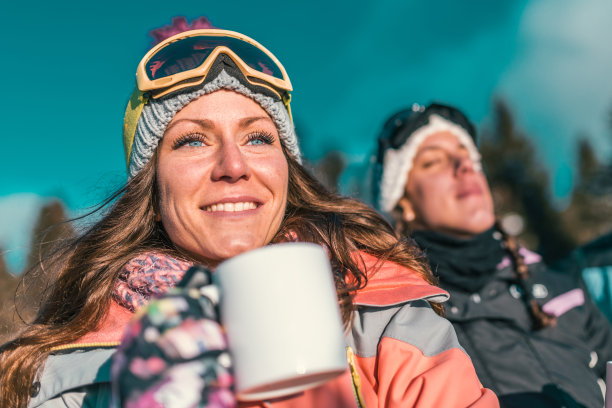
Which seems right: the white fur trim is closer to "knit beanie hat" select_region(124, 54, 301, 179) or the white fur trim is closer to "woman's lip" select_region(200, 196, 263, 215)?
"knit beanie hat" select_region(124, 54, 301, 179)

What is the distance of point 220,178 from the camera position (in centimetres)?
194

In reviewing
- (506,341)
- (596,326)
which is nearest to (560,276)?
(596,326)

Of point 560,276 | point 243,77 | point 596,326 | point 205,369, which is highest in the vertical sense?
point 243,77

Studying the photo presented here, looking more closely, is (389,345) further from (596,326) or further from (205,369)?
(596,326)

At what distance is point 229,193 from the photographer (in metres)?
1.90

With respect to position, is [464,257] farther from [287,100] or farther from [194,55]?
[194,55]

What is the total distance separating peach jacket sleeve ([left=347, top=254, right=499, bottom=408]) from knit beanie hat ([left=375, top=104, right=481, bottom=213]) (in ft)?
7.69

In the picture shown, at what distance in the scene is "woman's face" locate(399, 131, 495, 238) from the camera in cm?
372

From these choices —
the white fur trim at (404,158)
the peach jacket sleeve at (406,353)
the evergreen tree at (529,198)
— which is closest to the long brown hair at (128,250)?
the peach jacket sleeve at (406,353)

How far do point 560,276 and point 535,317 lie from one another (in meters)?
0.47

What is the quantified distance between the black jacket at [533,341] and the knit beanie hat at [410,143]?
105 centimetres

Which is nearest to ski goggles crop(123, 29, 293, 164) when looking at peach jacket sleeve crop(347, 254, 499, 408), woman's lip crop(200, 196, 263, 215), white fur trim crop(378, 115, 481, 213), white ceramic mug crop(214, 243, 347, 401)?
woman's lip crop(200, 196, 263, 215)

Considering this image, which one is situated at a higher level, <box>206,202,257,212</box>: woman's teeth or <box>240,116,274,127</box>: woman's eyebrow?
<box>240,116,274,127</box>: woman's eyebrow

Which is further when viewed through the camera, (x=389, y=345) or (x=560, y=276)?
(x=560, y=276)
